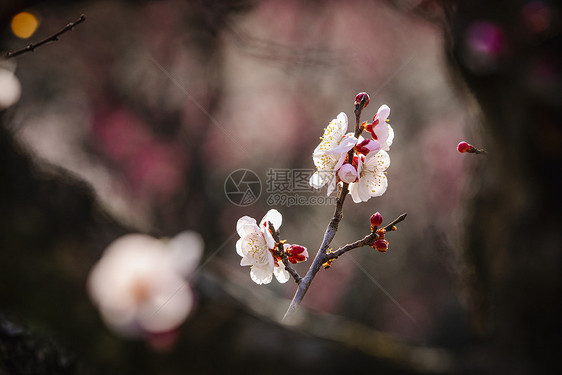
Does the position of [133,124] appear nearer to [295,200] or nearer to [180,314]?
[180,314]

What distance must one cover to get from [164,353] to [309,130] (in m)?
2.84

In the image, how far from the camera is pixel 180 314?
1276 mm

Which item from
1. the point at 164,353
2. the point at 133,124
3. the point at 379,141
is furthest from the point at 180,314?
the point at 133,124

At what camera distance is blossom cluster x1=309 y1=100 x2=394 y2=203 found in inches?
21.4

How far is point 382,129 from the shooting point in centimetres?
58

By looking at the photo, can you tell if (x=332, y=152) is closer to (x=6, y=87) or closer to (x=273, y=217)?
(x=273, y=217)

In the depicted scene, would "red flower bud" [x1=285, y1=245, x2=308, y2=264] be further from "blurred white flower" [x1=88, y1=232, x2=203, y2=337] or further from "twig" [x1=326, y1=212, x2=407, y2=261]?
"blurred white flower" [x1=88, y1=232, x2=203, y2=337]

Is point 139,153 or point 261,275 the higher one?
point 261,275

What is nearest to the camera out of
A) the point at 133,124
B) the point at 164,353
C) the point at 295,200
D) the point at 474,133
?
the point at 295,200

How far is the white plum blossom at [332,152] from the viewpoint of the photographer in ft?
1.78

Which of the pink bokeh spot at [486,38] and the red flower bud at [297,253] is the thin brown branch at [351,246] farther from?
the pink bokeh spot at [486,38]

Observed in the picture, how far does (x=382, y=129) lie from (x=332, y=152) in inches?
3.3

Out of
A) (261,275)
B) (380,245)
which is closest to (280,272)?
(261,275)

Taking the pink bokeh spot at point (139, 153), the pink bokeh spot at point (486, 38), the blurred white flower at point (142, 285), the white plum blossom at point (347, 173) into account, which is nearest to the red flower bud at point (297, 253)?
the white plum blossom at point (347, 173)
